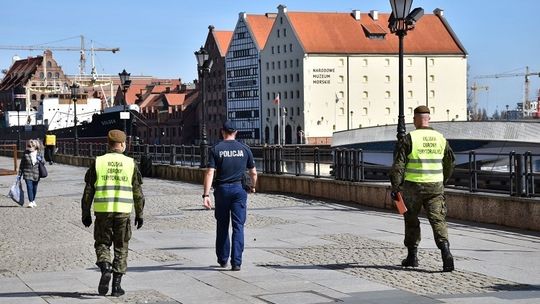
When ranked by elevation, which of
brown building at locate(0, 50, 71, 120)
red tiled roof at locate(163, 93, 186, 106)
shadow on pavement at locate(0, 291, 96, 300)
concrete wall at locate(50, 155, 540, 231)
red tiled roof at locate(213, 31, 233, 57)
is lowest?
shadow on pavement at locate(0, 291, 96, 300)

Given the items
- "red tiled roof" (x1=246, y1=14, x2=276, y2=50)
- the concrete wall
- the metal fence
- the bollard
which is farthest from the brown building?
the bollard

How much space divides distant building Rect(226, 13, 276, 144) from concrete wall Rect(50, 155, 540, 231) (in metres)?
103

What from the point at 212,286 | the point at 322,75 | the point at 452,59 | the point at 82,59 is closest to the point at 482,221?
the point at 212,286

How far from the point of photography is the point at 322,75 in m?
119

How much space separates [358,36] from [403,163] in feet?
380

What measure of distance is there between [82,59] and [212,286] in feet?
466

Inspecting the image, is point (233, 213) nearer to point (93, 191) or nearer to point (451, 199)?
point (93, 191)

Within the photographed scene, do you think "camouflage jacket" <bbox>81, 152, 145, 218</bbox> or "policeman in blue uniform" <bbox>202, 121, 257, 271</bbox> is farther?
"policeman in blue uniform" <bbox>202, 121, 257, 271</bbox>

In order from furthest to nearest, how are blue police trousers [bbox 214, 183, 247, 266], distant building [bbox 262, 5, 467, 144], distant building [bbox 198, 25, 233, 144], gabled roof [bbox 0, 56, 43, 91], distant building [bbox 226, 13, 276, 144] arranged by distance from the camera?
gabled roof [bbox 0, 56, 43, 91], distant building [bbox 198, 25, 233, 144], distant building [bbox 226, 13, 276, 144], distant building [bbox 262, 5, 467, 144], blue police trousers [bbox 214, 183, 247, 266]

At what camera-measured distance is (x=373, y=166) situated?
2036 cm

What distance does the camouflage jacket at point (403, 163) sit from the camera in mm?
10250

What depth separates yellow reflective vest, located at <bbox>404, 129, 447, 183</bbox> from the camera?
10.4m

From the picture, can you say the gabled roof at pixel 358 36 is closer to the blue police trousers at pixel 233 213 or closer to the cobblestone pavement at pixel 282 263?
the cobblestone pavement at pixel 282 263

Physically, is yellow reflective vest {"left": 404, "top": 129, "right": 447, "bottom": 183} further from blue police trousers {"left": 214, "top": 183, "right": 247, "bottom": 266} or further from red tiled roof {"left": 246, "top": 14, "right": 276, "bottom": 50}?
red tiled roof {"left": 246, "top": 14, "right": 276, "bottom": 50}
